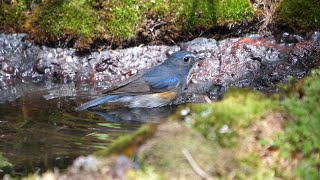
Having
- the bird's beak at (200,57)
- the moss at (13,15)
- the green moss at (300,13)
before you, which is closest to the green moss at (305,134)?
the bird's beak at (200,57)

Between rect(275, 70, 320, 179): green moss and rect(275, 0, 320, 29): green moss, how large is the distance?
16.5 feet

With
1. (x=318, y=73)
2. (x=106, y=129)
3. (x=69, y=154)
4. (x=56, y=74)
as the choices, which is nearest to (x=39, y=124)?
(x=106, y=129)

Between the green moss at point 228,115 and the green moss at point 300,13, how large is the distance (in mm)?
4953

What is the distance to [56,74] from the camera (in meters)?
10.0

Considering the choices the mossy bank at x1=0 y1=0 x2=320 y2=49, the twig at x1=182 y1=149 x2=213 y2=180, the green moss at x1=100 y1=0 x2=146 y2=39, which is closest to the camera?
the twig at x1=182 y1=149 x2=213 y2=180

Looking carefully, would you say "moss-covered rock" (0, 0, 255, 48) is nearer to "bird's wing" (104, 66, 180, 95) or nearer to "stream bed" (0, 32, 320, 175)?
"stream bed" (0, 32, 320, 175)

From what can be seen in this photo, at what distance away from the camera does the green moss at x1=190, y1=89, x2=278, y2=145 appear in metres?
4.53

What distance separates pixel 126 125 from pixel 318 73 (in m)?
2.78

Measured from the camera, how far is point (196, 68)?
9.73 meters

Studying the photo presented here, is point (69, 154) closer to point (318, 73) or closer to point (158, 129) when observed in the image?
point (158, 129)

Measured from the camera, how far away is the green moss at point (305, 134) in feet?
14.0

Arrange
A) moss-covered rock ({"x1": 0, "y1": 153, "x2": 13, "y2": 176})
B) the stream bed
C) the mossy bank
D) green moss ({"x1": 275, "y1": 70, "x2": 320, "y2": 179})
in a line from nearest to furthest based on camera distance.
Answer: green moss ({"x1": 275, "y1": 70, "x2": 320, "y2": 179}), moss-covered rock ({"x1": 0, "y1": 153, "x2": 13, "y2": 176}), the stream bed, the mossy bank

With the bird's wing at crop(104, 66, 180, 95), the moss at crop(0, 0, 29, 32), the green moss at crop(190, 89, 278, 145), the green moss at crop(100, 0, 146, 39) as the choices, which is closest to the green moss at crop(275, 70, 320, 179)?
the green moss at crop(190, 89, 278, 145)

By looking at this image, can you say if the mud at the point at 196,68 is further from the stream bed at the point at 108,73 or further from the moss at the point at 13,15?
the moss at the point at 13,15
